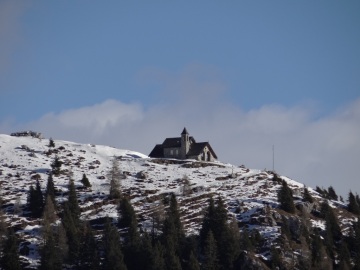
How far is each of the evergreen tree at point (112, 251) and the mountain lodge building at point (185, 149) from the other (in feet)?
212

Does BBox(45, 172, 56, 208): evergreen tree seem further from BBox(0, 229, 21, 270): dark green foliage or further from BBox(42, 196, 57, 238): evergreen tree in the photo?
BBox(0, 229, 21, 270): dark green foliage

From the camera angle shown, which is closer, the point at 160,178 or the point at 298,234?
the point at 298,234

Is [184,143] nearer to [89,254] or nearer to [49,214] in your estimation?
[49,214]

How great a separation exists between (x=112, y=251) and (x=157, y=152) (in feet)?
257

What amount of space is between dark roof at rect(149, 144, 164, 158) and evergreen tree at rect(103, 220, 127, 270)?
6813 cm

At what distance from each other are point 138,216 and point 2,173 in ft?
144

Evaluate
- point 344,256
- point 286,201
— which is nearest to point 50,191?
point 286,201

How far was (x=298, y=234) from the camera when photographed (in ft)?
387

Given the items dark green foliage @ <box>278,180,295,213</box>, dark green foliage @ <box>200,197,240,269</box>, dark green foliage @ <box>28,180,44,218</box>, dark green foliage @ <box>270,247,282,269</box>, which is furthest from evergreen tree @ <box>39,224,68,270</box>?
dark green foliage @ <box>278,180,295,213</box>

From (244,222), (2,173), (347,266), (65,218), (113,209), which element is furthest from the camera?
(2,173)

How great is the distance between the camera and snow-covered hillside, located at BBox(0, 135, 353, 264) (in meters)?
123

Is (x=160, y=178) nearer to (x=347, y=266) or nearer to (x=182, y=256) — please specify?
(x=182, y=256)

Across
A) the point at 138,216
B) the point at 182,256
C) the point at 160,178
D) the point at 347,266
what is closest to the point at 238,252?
the point at 182,256

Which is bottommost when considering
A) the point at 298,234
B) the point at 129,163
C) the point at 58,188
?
the point at 298,234
